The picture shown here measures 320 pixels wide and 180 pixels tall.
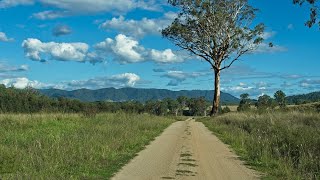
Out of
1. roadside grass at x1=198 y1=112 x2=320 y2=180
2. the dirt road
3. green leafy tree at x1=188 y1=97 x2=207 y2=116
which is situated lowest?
the dirt road

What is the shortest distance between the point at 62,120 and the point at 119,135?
31.1ft

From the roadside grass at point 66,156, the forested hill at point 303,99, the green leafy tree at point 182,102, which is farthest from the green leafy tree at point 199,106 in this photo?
the roadside grass at point 66,156

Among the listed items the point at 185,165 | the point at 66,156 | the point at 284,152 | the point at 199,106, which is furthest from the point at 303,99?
the point at 66,156

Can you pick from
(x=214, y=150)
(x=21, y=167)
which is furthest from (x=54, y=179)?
(x=214, y=150)

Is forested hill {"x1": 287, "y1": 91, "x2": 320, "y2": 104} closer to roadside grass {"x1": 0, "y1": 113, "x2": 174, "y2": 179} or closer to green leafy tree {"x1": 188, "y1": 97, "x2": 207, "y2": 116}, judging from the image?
green leafy tree {"x1": 188, "y1": 97, "x2": 207, "y2": 116}

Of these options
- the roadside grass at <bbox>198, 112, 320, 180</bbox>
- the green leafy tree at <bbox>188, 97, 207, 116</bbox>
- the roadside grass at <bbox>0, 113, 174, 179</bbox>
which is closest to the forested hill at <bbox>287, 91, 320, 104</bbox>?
the green leafy tree at <bbox>188, 97, 207, 116</bbox>

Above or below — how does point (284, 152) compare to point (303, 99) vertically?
below

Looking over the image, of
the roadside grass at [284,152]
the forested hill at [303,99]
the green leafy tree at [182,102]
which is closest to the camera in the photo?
the roadside grass at [284,152]

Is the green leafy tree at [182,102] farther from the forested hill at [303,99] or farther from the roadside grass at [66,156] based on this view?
the roadside grass at [66,156]

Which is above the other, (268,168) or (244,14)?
(244,14)

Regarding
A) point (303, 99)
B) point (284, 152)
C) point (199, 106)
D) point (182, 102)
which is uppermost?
point (182, 102)

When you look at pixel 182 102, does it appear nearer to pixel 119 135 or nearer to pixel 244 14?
pixel 244 14

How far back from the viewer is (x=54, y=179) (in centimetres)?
975

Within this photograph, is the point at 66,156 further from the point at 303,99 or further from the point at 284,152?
the point at 303,99
